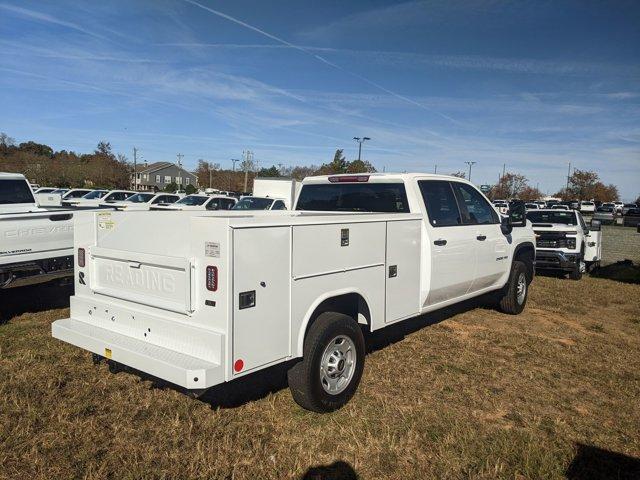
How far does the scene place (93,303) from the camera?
4.23 m

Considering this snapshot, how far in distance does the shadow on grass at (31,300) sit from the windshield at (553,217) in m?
10.8

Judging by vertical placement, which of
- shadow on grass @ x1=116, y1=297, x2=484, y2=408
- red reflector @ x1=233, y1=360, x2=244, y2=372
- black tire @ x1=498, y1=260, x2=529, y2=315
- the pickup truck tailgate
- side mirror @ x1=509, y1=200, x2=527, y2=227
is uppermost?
side mirror @ x1=509, y1=200, x2=527, y2=227

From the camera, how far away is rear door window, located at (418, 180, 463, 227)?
5523mm

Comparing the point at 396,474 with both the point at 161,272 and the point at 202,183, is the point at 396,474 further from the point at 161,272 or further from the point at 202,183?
the point at 202,183

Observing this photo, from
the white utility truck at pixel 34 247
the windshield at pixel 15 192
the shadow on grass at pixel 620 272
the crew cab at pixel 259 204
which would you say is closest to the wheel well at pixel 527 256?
the shadow on grass at pixel 620 272

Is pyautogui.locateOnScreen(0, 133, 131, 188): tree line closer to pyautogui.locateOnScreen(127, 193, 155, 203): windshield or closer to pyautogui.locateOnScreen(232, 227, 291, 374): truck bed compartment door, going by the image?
pyautogui.locateOnScreen(127, 193, 155, 203): windshield

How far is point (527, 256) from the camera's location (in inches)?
316

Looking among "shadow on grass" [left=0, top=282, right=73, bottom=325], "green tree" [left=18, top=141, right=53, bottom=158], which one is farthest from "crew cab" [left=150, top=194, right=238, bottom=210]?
"green tree" [left=18, top=141, right=53, bottom=158]

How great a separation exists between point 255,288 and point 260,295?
0.07 metres

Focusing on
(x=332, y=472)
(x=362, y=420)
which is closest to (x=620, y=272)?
(x=362, y=420)

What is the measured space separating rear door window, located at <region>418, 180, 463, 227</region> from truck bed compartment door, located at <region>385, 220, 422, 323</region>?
45 centimetres

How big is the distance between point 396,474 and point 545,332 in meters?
4.44

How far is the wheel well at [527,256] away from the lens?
7729 mm

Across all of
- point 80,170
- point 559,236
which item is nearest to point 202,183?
point 80,170
